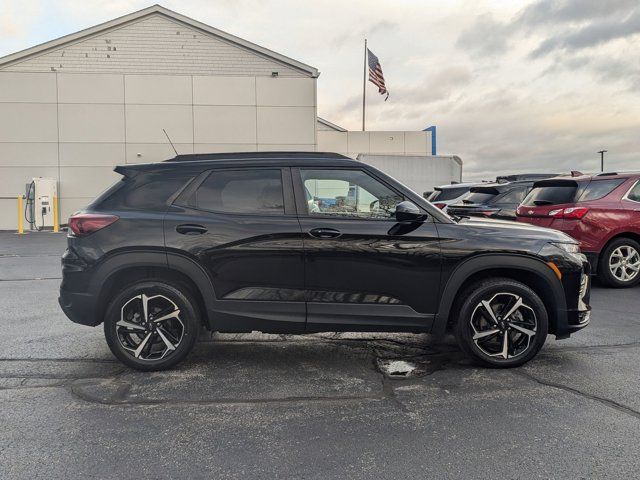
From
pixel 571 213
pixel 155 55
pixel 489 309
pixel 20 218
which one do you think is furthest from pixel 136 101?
pixel 489 309

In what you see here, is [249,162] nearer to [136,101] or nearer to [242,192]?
[242,192]

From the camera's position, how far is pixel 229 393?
3.79 metres

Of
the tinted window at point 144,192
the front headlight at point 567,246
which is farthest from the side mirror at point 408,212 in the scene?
the tinted window at point 144,192

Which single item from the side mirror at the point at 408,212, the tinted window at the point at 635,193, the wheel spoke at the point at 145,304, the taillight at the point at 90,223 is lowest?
the wheel spoke at the point at 145,304

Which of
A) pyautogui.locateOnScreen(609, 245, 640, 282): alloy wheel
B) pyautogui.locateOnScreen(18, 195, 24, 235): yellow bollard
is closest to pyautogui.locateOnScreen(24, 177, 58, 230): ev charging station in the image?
pyautogui.locateOnScreen(18, 195, 24, 235): yellow bollard

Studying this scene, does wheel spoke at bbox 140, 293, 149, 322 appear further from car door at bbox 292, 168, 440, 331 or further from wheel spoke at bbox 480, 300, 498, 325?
wheel spoke at bbox 480, 300, 498, 325

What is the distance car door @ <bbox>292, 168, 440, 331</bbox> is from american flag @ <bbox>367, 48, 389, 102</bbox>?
29.5 m

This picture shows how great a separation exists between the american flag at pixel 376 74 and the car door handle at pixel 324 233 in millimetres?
29565

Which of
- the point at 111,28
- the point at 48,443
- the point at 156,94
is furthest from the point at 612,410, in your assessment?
the point at 111,28

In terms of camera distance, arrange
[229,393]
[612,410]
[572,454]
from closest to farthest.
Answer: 1. [572,454]
2. [612,410]
3. [229,393]

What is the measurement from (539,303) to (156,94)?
2030 cm

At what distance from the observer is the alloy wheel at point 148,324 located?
412 centimetres

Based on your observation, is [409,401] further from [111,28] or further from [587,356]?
[111,28]

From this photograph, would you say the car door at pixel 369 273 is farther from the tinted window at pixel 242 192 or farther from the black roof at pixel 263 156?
the black roof at pixel 263 156
